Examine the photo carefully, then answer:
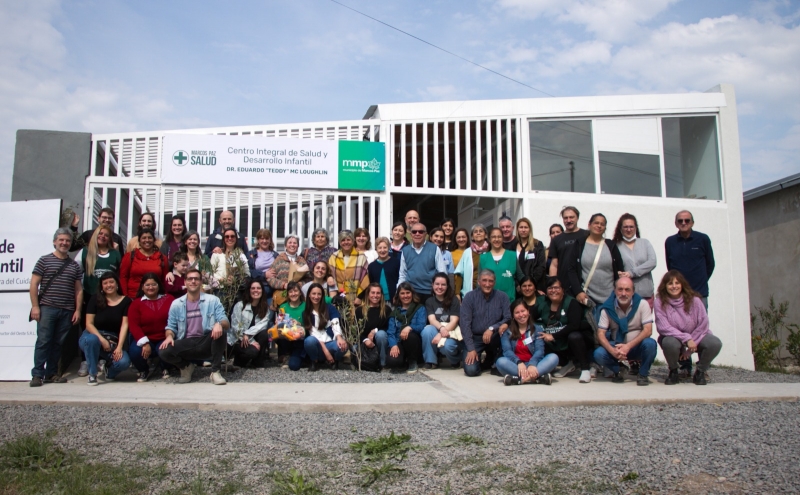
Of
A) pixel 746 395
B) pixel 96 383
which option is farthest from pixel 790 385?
pixel 96 383

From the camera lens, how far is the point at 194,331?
6.42 m

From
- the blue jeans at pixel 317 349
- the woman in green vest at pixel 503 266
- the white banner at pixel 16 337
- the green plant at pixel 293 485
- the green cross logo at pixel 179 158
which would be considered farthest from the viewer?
the green cross logo at pixel 179 158

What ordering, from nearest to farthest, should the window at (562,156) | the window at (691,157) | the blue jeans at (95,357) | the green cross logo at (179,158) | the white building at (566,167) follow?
the blue jeans at (95,357) → the green cross logo at (179,158) → the white building at (566,167) → the window at (562,156) → the window at (691,157)

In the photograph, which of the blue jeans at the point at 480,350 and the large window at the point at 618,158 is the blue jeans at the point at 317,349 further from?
the large window at the point at 618,158

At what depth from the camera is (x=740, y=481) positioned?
3168 mm

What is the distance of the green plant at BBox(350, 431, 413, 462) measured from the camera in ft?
11.9

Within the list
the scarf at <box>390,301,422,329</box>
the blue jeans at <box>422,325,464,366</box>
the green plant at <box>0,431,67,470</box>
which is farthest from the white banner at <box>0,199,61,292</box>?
the blue jeans at <box>422,325,464,366</box>

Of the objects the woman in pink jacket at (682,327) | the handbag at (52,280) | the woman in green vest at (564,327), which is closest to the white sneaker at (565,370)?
the woman in green vest at (564,327)

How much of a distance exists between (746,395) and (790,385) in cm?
145

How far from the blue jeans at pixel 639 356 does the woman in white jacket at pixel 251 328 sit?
3.78 meters

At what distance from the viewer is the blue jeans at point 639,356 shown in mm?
6156

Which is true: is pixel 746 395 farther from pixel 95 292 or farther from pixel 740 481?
pixel 95 292

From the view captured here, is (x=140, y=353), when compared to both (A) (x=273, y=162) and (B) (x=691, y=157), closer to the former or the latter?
(A) (x=273, y=162)

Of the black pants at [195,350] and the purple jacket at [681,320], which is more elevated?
the purple jacket at [681,320]
